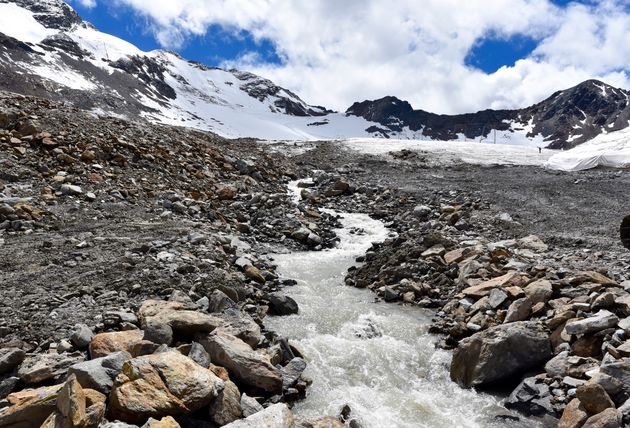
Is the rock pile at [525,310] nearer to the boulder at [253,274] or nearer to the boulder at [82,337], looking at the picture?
the boulder at [253,274]

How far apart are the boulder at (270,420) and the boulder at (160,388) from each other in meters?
0.59

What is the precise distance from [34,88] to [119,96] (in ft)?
105

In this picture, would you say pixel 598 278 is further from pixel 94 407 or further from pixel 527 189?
pixel 527 189

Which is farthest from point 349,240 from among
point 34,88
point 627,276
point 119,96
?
point 119,96

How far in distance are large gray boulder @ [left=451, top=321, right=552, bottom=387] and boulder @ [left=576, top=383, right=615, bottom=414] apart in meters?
1.48

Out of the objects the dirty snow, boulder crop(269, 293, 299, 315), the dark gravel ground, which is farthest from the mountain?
boulder crop(269, 293, 299, 315)

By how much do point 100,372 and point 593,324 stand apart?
732 centimetres

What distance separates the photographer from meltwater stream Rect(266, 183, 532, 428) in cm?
675

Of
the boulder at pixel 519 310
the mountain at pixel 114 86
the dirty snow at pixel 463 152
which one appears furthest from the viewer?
the mountain at pixel 114 86

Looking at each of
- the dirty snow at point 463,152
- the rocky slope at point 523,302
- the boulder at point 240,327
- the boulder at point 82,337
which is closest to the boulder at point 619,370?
the rocky slope at point 523,302

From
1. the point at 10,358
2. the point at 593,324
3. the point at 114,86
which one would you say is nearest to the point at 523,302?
the point at 593,324

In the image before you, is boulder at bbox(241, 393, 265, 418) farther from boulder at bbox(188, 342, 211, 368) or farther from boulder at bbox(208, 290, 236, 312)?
boulder at bbox(208, 290, 236, 312)

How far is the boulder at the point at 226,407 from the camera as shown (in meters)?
5.33

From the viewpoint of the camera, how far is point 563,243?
1311 centimetres
